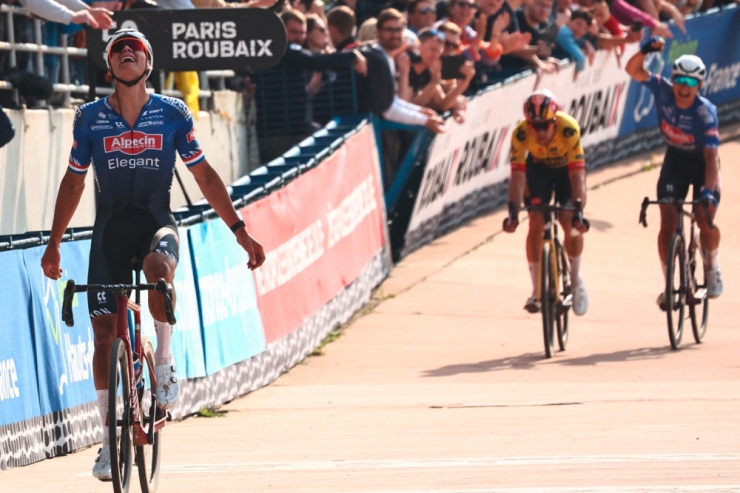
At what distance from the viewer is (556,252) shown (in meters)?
12.5

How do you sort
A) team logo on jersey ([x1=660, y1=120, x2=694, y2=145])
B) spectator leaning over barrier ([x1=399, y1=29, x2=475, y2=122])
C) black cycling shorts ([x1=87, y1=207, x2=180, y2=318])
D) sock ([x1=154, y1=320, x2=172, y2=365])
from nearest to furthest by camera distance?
1. black cycling shorts ([x1=87, y1=207, x2=180, y2=318])
2. sock ([x1=154, y1=320, x2=172, y2=365])
3. team logo on jersey ([x1=660, y1=120, x2=694, y2=145])
4. spectator leaning over barrier ([x1=399, y1=29, x2=475, y2=122])

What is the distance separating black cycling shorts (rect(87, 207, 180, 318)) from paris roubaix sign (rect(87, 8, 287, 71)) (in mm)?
4251

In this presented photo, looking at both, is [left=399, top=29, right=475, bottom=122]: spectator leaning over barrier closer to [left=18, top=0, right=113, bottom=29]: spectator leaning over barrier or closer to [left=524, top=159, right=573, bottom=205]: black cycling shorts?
[left=524, top=159, right=573, bottom=205]: black cycling shorts

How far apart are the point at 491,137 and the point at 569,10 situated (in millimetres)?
2577

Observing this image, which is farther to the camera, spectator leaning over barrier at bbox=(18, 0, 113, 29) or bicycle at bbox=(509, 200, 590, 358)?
bicycle at bbox=(509, 200, 590, 358)

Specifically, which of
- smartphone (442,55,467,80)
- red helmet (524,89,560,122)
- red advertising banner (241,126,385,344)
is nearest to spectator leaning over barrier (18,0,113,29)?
red advertising banner (241,126,385,344)

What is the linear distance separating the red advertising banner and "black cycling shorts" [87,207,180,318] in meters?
4.14

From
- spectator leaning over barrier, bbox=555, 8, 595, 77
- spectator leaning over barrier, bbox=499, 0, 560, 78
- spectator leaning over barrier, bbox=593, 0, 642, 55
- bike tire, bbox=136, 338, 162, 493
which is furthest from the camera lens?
spectator leaning over barrier, bbox=593, 0, 642, 55

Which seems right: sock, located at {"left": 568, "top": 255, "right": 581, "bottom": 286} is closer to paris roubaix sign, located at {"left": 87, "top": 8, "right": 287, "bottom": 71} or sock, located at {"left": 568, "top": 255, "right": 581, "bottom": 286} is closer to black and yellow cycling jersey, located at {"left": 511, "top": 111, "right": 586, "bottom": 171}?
black and yellow cycling jersey, located at {"left": 511, "top": 111, "right": 586, "bottom": 171}

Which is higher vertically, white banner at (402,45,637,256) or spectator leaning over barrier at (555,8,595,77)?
spectator leaning over barrier at (555,8,595,77)

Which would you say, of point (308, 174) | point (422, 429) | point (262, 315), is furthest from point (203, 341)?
point (308, 174)

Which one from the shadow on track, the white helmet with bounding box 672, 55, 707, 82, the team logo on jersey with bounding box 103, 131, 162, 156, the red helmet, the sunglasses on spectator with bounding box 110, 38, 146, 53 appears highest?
the sunglasses on spectator with bounding box 110, 38, 146, 53

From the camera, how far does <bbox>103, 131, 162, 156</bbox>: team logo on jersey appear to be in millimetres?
6898

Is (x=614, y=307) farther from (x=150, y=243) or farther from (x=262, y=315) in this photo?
(x=150, y=243)
